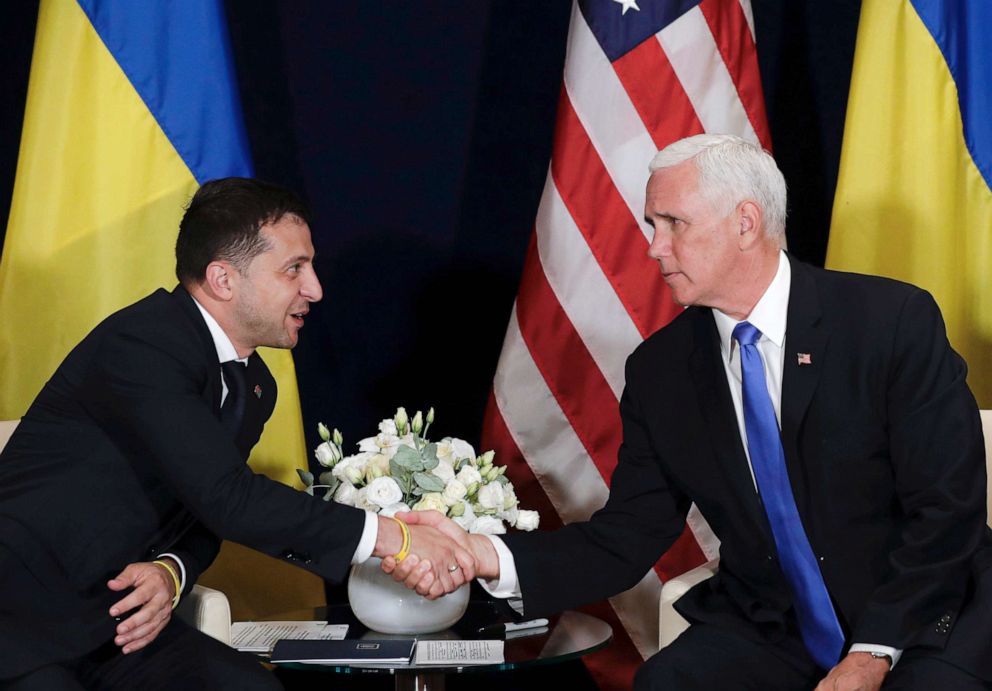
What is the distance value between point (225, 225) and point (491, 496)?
0.78m

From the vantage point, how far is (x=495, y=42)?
4.04 metres

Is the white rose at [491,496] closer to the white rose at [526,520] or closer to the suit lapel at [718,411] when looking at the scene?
the white rose at [526,520]

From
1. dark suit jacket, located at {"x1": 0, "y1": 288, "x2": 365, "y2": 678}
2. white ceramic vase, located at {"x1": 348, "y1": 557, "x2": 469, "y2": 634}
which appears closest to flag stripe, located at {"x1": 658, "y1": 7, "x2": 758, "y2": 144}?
white ceramic vase, located at {"x1": 348, "y1": 557, "x2": 469, "y2": 634}

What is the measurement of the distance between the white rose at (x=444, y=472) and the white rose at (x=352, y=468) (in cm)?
15

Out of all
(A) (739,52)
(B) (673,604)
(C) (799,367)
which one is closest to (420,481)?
(B) (673,604)

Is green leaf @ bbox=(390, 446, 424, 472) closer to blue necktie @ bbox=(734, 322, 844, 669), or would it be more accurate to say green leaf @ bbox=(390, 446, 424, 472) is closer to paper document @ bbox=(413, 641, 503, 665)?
paper document @ bbox=(413, 641, 503, 665)

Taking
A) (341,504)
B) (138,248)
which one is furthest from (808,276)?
(138,248)

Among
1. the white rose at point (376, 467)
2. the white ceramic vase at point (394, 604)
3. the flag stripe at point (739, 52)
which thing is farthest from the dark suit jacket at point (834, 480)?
the flag stripe at point (739, 52)

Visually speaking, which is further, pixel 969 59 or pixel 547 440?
pixel 547 440

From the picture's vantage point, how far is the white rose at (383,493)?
256 cm

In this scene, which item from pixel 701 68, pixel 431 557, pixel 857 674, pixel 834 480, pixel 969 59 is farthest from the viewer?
pixel 701 68

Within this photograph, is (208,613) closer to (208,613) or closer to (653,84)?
(208,613)

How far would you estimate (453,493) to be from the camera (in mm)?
2574

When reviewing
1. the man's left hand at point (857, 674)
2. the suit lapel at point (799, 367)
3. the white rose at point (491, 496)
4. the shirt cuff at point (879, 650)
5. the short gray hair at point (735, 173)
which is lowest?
the man's left hand at point (857, 674)
